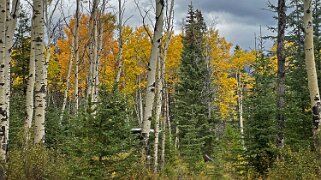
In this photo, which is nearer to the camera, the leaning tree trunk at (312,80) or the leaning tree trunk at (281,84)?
the leaning tree trunk at (312,80)

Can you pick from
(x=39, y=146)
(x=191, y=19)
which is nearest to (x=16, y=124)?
(x=39, y=146)

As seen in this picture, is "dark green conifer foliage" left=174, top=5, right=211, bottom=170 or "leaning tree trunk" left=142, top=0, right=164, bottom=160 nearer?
"leaning tree trunk" left=142, top=0, right=164, bottom=160

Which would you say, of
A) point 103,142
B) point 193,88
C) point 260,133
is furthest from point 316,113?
point 193,88

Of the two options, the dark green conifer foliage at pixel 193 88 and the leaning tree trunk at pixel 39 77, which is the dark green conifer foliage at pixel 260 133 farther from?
the dark green conifer foliage at pixel 193 88

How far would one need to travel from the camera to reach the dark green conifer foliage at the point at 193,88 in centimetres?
2098

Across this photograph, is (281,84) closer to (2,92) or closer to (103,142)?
(103,142)

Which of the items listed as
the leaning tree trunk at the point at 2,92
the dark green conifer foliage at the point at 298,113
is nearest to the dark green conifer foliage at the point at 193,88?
the dark green conifer foliage at the point at 298,113

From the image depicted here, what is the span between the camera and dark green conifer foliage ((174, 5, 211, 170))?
68.8 ft

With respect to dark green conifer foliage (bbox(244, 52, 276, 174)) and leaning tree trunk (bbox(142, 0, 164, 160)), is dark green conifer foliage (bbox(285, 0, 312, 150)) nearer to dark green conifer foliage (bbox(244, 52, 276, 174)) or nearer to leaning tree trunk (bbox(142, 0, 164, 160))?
dark green conifer foliage (bbox(244, 52, 276, 174))

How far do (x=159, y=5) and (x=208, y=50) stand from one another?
16.4 metres

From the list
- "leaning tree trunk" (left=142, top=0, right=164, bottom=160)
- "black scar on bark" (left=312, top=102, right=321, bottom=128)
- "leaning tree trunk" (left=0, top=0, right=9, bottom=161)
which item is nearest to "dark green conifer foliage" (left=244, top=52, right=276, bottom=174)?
"black scar on bark" (left=312, top=102, right=321, bottom=128)

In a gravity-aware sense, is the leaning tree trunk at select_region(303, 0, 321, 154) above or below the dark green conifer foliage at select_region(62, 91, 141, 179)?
above

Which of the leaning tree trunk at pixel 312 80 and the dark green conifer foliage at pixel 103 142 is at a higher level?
the leaning tree trunk at pixel 312 80

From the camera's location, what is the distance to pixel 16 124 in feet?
42.0
